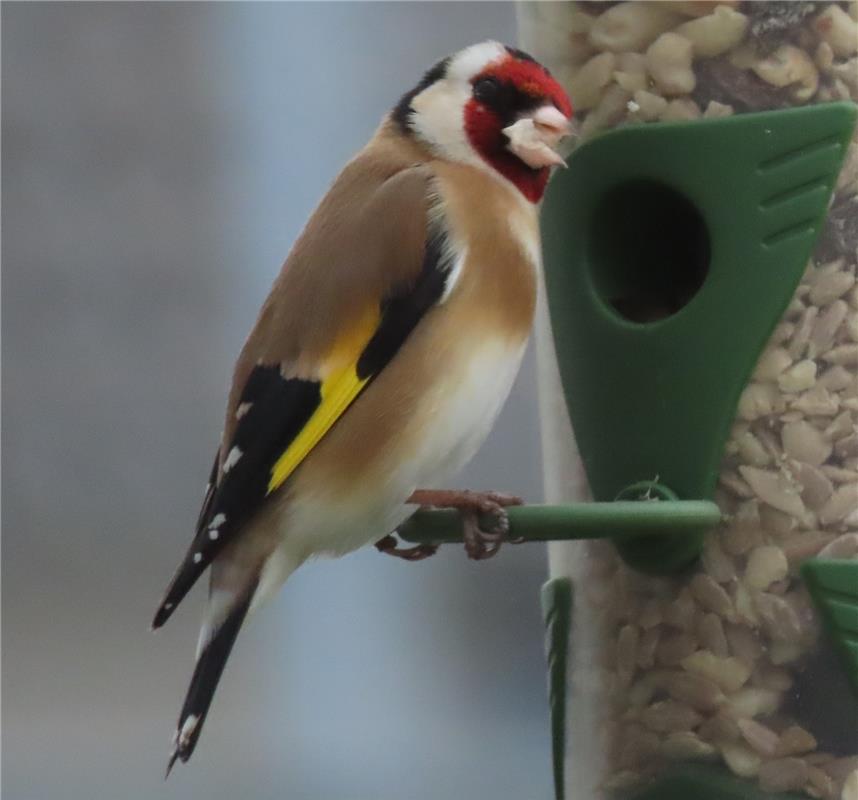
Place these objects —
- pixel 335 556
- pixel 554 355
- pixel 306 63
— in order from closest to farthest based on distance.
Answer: pixel 335 556, pixel 554 355, pixel 306 63

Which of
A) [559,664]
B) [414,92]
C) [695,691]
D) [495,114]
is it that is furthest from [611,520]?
A: [414,92]

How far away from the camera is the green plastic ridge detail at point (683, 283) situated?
5.54 ft

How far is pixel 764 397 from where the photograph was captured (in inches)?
67.1

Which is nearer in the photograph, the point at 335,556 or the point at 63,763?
the point at 335,556

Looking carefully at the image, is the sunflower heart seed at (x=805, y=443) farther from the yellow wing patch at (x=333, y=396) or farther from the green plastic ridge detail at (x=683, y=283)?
the yellow wing patch at (x=333, y=396)

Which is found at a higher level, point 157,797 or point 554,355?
point 554,355

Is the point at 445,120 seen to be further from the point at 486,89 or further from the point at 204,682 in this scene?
the point at 204,682

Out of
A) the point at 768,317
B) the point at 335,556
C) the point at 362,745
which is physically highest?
the point at 768,317

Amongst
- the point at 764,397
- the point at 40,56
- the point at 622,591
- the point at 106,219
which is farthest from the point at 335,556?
the point at 40,56

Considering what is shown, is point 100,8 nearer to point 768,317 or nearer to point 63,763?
point 63,763

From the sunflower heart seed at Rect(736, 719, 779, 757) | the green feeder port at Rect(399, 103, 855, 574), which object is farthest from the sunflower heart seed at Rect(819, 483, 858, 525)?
the sunflower heart seed at Rect(736, 719, 779, 757)

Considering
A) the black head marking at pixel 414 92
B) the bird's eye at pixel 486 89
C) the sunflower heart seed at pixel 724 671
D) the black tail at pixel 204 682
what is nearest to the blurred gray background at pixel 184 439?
the black head marking at pixel 414 92

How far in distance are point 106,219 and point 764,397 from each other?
4.72ft

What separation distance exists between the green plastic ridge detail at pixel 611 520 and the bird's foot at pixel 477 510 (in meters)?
0.01
